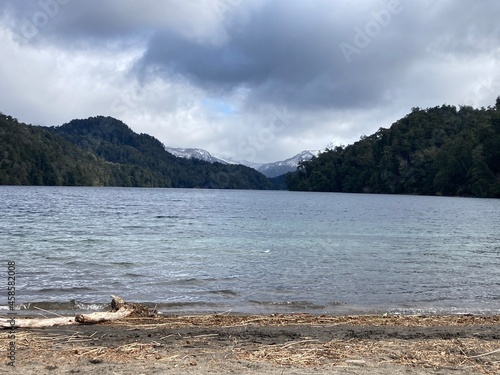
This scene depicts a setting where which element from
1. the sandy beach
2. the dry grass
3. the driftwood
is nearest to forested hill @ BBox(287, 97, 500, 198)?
the dry grass

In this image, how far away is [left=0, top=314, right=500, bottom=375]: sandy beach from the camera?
24.5ft

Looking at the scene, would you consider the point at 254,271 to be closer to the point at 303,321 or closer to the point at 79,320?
the point at 303,321

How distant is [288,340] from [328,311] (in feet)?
17.6

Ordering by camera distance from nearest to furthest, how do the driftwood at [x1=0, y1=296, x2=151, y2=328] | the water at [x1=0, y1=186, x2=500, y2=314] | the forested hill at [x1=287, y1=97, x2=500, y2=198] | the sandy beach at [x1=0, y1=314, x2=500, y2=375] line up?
the sandy beach at [x1=0, y1=314, x2=500, y2=375] < the driftwood at [x1=0, y1=296, x2=151, y2=328] < the water at [x1=0, y1=186, x2=500, y2=314] < the forested hill at [x1=287, y1=97, x2=500, y2=198]

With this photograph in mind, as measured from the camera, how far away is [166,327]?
10.8 meters

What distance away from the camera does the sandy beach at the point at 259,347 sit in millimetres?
7461

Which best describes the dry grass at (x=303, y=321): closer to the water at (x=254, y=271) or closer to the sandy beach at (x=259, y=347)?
the sandy beach at (x=259, y=347)

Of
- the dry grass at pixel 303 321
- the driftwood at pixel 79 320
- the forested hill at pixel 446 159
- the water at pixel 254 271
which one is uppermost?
the forested hill at pixel 446 159

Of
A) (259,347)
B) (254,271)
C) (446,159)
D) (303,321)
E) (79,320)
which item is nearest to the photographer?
(259,347)

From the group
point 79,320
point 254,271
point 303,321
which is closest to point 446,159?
point 254,271

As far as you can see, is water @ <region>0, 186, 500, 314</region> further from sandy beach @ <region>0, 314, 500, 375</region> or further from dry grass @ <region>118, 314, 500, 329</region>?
sandy beach @ <region>0, 314, 500, 375</region>

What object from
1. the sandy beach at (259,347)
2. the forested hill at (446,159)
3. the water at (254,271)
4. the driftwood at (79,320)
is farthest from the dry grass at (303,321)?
the forested hill at (446,159)

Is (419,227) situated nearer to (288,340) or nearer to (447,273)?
(447,273)

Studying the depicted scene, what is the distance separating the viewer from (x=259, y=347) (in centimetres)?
878
